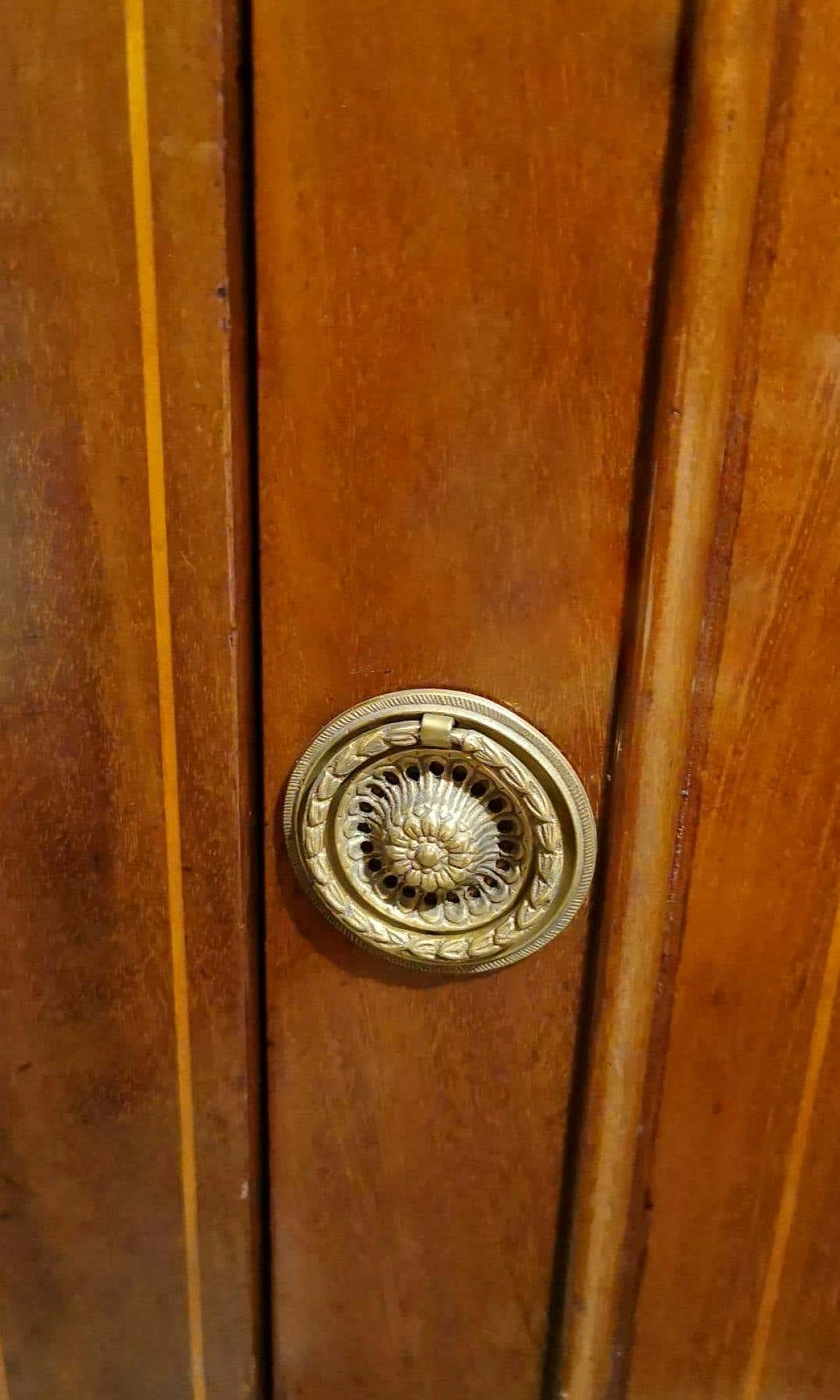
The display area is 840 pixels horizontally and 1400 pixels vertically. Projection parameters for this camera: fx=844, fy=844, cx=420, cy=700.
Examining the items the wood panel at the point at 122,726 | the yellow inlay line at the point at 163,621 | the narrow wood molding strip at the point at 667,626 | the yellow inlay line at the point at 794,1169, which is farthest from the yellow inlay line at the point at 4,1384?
the yellow inlay line at the point at 794,1169

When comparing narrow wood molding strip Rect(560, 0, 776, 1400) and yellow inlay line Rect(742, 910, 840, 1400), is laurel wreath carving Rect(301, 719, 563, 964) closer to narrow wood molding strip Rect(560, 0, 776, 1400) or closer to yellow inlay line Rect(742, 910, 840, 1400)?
narrow wood molding strip Rect(560, 0, 776, 1400)

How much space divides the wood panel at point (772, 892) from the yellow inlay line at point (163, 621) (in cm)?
24

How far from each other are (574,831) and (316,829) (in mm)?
121

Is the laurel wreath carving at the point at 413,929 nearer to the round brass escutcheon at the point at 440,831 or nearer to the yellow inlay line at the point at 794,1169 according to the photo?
the round brass escutcheon at the point at 440,831

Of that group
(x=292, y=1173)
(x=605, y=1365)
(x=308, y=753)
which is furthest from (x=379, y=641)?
(x=605, y=1365)

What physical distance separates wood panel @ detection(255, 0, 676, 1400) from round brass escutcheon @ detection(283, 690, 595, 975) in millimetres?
14

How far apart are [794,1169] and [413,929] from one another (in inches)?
9.5

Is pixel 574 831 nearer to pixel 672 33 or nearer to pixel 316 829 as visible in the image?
pixel 316 829

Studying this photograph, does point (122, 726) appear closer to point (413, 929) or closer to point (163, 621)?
point (163, 621)

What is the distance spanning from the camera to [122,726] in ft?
1.29

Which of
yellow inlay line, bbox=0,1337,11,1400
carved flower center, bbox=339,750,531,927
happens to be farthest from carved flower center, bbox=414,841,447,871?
yellow inlay line, bbox=0,1337,11,1400

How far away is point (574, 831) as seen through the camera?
39 cm

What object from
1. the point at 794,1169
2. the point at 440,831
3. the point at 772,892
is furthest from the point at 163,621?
the point at 794,1169

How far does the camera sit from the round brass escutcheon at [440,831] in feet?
1.27
